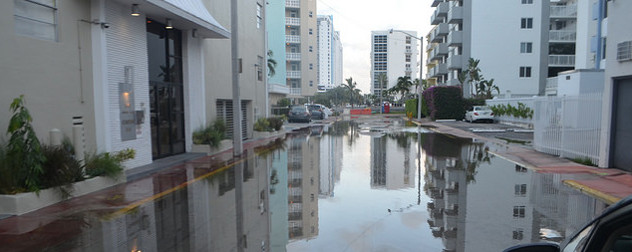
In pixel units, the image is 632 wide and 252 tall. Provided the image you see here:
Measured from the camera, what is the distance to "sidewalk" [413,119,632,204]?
27.2 ft

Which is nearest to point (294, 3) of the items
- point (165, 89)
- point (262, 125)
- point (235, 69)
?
point (262, 125)

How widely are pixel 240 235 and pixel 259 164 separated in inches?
277

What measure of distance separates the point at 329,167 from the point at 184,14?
6611mm

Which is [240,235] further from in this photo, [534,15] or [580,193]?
[534,15]

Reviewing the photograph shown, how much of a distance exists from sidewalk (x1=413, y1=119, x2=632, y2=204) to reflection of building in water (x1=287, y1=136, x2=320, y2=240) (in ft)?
18.7

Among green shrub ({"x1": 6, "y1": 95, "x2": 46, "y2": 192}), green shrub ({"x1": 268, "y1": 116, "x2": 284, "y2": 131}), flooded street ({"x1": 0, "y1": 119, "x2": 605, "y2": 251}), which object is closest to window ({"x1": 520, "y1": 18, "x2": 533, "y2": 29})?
green shrub ({"x1": 268, "y1": 116, "x2": 284, "y2": 131})

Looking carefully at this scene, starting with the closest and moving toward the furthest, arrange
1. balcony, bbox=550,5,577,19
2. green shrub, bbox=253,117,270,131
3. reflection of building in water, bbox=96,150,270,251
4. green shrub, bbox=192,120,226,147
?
reflection of building in water, bbox=96,150,270,251, green shrub, bbox=192,120,226,147, green shrub, bbox=253,117,270,131, balcony, bbox=550,5,577,19

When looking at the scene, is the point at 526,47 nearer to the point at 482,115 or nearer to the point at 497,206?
the point at 482,115

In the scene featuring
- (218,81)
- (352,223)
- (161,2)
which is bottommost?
(352,223)

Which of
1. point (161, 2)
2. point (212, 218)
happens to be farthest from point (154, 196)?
point (161, 2)

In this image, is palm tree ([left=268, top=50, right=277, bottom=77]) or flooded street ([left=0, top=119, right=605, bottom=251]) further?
palm tree ([left=268, top=50, right=277, bottom=77])

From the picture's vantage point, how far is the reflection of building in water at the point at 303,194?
253 inches

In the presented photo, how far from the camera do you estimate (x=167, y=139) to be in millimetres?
14094

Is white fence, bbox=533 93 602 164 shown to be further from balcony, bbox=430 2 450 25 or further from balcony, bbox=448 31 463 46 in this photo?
balcony, bbox=430 2 450 25
